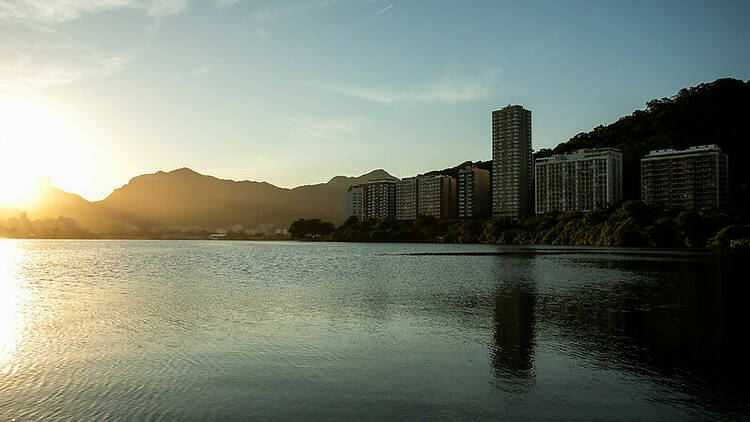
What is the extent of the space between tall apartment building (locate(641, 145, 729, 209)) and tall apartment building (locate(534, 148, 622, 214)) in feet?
38.3

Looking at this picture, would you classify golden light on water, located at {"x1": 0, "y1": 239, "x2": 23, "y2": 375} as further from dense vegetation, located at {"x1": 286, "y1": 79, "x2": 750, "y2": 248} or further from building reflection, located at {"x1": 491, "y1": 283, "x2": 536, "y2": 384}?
dense vegetation, located at {"x1": 286, "y1": 79, "x2": 750, "y2": 248}

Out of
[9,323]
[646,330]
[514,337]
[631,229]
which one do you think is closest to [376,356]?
[514,337]

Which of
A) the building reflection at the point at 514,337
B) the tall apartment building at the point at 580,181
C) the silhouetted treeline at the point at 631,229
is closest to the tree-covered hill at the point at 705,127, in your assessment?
the tall apartment building at the point at 580,181

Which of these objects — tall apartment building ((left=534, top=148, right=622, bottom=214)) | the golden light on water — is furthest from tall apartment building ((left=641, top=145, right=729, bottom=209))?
the golden light on water

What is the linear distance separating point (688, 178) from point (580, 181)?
116ft

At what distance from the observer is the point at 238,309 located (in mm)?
26797

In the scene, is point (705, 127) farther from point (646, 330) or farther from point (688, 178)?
point (646, 330)

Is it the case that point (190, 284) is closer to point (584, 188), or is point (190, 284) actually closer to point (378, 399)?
point (378, 399)

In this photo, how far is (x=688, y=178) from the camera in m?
156

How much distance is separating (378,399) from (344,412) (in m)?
1.13

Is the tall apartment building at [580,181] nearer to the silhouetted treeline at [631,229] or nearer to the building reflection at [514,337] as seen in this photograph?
the silhouetted treeline at [631,229]

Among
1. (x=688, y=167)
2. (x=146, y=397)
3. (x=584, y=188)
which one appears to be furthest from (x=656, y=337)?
(x=584, y=188)

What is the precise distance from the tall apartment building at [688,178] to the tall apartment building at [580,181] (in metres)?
11.7

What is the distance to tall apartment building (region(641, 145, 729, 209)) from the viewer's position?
151 metres
